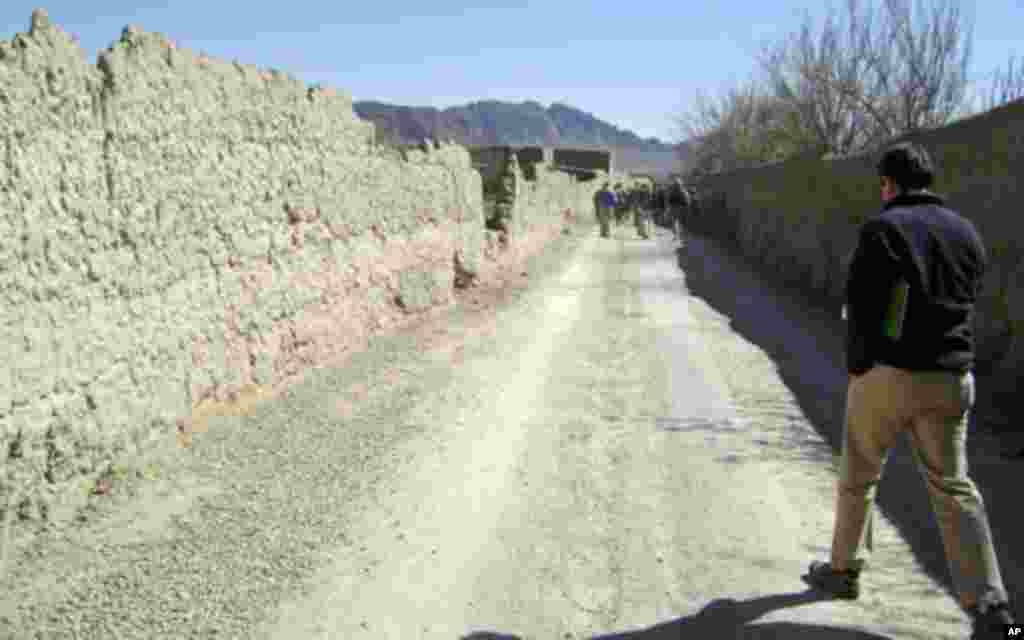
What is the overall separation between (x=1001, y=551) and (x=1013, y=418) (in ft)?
7.64

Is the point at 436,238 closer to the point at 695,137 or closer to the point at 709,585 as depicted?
the point at 709,585

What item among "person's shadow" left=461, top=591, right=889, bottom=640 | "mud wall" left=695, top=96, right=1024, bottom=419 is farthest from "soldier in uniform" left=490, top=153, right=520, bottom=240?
"person's shadow" left=461, top=591, right=889, bottom=640

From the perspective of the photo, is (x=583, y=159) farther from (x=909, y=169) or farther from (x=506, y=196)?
(x=909, y=169)

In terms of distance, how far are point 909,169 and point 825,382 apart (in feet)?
15.5

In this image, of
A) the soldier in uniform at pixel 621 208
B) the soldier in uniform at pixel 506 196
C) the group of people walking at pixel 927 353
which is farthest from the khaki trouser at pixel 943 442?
the soldier in uniform at pixel 621 208

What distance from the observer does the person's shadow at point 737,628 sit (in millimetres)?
3525

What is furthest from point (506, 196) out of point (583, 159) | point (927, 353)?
point (583, 159)

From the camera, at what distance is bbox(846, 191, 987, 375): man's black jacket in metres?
3.34

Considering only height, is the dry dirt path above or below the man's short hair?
below

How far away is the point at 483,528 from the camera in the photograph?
15.5 ft

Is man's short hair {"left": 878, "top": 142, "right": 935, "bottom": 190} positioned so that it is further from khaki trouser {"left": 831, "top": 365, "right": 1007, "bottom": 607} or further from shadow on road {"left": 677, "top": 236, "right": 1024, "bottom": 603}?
shadow on road {"left": 677, "top": 236, "right": 1024, "bottom": 603}

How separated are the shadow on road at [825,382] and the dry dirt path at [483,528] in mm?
136

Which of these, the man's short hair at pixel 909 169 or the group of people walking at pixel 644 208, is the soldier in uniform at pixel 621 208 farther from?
the man's short hair at pixel 909 169

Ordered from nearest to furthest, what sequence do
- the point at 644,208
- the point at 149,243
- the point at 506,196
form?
the point at 149,243, the point at 506,196, the point at 644,208
